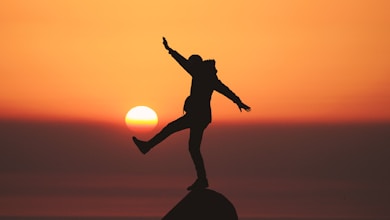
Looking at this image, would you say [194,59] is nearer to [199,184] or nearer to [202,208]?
[199,184]

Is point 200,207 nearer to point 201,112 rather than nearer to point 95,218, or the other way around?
point 201,112

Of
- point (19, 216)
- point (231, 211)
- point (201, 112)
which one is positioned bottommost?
point (231, 211)

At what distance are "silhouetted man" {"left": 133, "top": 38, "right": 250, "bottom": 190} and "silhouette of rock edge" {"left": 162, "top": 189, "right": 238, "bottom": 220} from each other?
1.05 feet

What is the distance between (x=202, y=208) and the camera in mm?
30875

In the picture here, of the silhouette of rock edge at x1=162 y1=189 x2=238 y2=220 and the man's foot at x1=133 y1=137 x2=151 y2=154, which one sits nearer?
the man's foot at x1=133 y1=137 x2=151 y2=154

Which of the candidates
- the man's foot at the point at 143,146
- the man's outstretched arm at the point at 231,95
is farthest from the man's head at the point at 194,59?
the man's foot at the point at 143,146

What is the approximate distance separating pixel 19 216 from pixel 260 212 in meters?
47.0

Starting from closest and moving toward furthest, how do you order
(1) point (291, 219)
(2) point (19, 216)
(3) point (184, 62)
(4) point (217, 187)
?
(3) point (184, 62) → (2) point (19, 216) → (1) point (291, 219) → (4) point (217, 187)

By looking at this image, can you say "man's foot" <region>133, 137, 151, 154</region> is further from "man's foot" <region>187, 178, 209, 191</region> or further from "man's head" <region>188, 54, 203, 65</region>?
"man's head" <region>188, 54, 203, 65</region>

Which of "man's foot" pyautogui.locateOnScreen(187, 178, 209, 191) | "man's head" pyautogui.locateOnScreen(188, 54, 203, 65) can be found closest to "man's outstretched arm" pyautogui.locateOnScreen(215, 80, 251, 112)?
"man's head" pyautogui.locateOnScreen(188, 54, 203, 65)

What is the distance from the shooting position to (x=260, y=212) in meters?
189

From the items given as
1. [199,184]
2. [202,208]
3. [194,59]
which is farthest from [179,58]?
[202,208]

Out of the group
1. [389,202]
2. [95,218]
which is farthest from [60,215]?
[389,202]

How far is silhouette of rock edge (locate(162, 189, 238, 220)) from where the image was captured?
101ft
